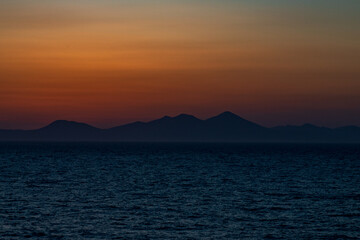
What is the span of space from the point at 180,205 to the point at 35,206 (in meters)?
12.3

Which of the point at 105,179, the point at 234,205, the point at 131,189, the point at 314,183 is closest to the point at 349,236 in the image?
A: the point at 234,205

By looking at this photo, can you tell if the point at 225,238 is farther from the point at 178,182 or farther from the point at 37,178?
the point at 37,178

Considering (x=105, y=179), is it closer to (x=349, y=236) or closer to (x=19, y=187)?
(x=19, y=187)

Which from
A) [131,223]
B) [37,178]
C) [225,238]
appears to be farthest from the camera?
[37,178]

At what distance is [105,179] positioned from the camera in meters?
76.2

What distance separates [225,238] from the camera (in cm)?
3538

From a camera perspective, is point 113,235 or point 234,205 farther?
point 234,205

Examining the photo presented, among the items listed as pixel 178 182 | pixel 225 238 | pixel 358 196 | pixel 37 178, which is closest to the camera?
pixel 225 238

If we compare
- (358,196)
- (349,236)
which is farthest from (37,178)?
(349,236)

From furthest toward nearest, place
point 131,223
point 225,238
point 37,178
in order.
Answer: point 37,178, point 131,223, point 225,238

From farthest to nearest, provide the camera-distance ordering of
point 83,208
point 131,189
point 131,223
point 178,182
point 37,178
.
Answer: point 37,178 < point 178,182 < point 131,189 < point 83,208 < point 131,223

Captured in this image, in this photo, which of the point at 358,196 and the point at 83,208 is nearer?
the point at 83,208

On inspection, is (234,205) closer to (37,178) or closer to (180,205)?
(180,205)

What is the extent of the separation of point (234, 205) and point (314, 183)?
25734 mm
